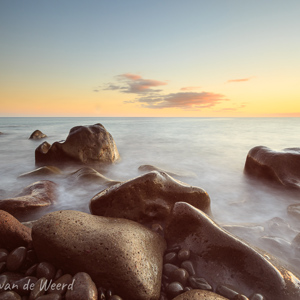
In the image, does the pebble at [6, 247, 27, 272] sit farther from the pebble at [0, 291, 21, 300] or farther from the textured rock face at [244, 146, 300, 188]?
the textured rock face at [244, 146, 300, 188]

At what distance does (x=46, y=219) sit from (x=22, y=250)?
0.31m

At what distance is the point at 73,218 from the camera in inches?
83.7

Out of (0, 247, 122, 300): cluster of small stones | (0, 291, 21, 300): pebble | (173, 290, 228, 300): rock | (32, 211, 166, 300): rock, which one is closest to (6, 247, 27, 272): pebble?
(0, 247, 122, 300): cluster of small stones

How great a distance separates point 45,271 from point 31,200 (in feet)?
5.93

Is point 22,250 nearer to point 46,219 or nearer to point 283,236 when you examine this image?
point 46,219

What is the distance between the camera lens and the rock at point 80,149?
20.0 feet

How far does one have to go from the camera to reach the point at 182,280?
1876 mm

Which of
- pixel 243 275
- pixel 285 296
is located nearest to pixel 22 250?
pixel 243 275

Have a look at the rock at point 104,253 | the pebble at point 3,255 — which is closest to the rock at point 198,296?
the rock at point 104,253

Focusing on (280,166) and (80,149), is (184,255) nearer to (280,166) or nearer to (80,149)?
(280,166)

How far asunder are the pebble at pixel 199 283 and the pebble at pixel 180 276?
0.14ft

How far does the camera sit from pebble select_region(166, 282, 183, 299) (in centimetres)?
176

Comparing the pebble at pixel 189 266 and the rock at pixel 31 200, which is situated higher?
the rock at pixel 31 200

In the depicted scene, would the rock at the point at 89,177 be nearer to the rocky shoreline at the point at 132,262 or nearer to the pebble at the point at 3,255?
the rocky shoreline at the point at 132,262
